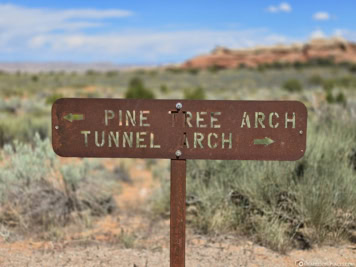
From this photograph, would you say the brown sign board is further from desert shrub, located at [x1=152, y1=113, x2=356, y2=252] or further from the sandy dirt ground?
desert shrub, located at [x1=152, y1=113, x2=356, y2=252]

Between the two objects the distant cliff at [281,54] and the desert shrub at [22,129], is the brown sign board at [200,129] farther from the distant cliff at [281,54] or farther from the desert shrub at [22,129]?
the distant cliff at [281,54]

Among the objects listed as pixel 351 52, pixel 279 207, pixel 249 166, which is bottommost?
pixel 279 207

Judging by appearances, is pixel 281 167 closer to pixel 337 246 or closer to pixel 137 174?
pixel 337 246

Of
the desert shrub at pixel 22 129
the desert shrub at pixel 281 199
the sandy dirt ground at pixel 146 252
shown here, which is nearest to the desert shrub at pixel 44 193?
the sandy dirt ground at pixel 146 252

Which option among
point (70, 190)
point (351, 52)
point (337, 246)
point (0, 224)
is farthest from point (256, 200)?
point (351, 52)

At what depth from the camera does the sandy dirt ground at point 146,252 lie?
162 inches

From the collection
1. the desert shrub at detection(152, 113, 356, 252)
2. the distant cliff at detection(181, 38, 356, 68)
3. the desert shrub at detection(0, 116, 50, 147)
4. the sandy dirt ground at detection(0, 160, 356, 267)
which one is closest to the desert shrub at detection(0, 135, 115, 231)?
the sandy dirt ground at detection(0, 160, 356, 267)

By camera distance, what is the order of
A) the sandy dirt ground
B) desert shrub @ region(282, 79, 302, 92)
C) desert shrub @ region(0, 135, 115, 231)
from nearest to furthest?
the sandy dirt ground → desert shrub @ region(0, 135, 115, 231) → desert shrub @ region(282, 79, 302, 92)

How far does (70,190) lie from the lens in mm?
5840

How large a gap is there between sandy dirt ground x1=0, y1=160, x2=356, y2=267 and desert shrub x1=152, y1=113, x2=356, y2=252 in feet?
0.59

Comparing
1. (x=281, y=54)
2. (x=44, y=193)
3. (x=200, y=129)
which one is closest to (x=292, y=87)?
(x=44, y=193)

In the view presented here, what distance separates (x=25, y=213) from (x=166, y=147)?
3.03m

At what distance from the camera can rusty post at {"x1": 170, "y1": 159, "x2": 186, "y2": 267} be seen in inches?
123

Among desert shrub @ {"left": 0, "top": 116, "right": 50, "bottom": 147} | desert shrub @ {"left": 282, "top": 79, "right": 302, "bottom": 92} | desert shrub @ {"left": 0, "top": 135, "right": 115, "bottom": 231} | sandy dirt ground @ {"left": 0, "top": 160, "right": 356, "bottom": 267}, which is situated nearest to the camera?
sandy dirt ground @ {"left": 0, "top": 160, "right": 356, "bottom": 267}
